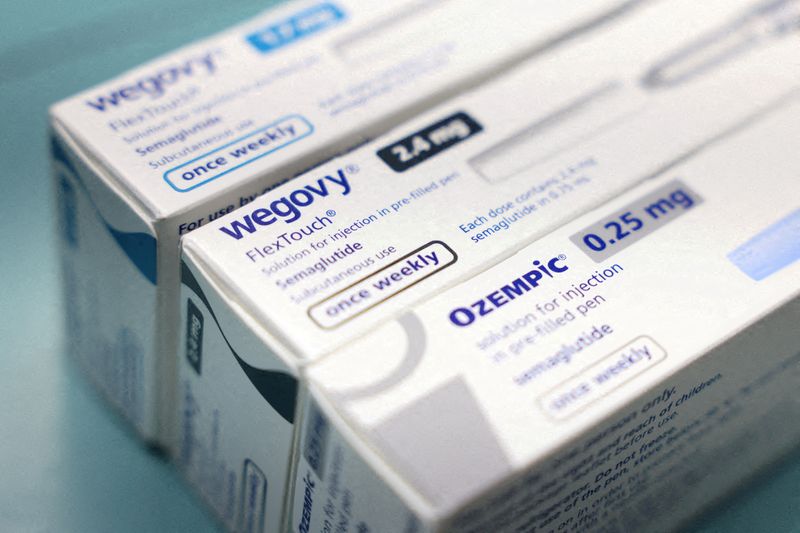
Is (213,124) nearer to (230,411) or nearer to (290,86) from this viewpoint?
(290,86)

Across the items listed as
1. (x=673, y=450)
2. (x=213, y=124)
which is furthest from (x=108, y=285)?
(x=673, y=450)

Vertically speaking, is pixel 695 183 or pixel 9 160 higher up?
pixel 695 183

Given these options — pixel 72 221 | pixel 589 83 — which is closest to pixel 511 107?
pixel 589 83

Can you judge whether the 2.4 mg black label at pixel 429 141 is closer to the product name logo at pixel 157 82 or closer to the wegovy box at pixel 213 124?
the wegovy box at pixel 213 124

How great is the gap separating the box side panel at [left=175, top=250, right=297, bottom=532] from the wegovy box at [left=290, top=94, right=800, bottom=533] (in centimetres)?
3

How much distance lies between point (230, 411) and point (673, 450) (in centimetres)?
28

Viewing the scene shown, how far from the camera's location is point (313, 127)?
2.29 ft

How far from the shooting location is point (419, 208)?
2.11ft

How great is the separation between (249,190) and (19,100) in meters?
0.44

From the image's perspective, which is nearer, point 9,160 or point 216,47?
point 216,47

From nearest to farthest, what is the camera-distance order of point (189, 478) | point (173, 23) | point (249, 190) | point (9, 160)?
1. point (249, 190)
2. point (189, 478)
3. point (9, 160)
4. point (173, 23)

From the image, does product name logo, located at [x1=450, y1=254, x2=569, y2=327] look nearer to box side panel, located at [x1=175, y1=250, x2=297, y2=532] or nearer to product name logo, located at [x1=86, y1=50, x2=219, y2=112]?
box side panel, located at [x1=175, y1=250, x2=297, y2=532]

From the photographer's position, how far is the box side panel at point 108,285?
0.67 m

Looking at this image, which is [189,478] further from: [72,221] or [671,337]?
[671,337]
